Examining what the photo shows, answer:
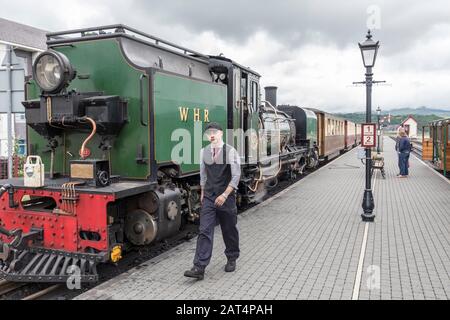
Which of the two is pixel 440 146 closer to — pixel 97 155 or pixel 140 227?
pixel 140 227

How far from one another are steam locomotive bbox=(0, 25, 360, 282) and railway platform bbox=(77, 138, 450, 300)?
634 millimetres

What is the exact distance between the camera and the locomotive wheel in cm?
556

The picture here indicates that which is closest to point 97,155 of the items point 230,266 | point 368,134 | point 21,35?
point 230,266

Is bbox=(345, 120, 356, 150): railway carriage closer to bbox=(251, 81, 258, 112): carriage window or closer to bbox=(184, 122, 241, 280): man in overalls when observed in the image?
bbox=(251, 81, 258, 112): carriage window

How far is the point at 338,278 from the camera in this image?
197 inches

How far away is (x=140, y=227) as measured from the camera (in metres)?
5.61

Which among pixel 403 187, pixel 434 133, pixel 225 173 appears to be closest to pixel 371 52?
pixel 225 173

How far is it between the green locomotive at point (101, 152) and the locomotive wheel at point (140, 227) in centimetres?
1

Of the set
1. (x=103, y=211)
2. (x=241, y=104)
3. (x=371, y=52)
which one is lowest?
(x=103, y=211)

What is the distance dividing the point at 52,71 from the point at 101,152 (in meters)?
1.23

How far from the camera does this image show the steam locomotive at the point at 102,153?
491cm
